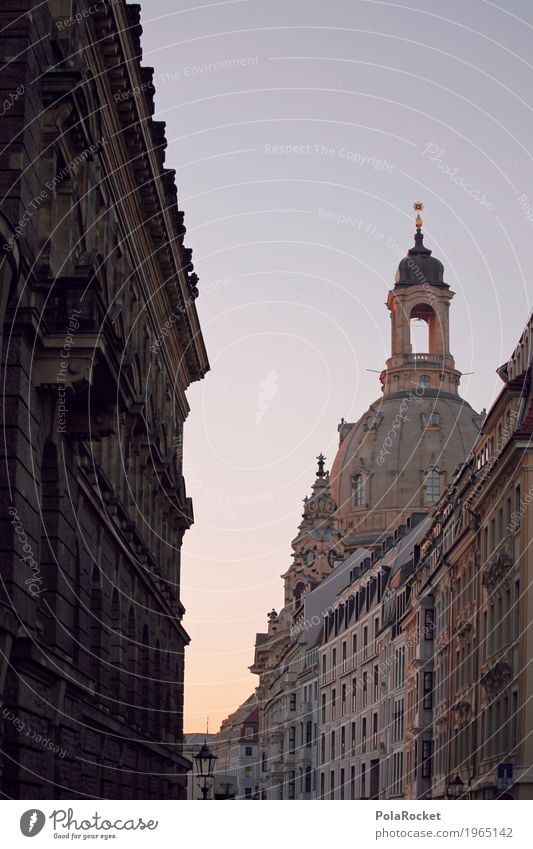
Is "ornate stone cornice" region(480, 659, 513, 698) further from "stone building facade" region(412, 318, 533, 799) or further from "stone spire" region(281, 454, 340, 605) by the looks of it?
"stone spire" region(281, 454, 340, 605)

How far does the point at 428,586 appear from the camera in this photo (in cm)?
7488

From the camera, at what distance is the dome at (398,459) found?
181625mm

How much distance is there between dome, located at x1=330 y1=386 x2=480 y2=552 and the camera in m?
182

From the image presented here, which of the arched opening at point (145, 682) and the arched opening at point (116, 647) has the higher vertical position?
the arched opening at point (145, 682)

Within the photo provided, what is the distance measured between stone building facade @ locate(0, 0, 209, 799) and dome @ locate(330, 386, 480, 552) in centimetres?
13194

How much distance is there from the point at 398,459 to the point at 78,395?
159 meters

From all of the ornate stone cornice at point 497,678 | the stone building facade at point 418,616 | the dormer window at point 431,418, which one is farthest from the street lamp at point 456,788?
the dormer window at point 431,418

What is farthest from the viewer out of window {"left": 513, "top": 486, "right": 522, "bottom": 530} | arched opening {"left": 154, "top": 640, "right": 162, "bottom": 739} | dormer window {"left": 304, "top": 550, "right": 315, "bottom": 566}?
dormer window {"left": 304, "top": 550, "right": 315, "bottom": 566}

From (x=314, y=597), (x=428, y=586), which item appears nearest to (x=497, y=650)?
(x=428, y=586)

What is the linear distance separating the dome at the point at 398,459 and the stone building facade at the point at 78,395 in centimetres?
13194

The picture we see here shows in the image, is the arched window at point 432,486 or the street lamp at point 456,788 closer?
the street lamp at point 456,788

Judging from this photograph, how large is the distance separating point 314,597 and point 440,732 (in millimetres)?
73659

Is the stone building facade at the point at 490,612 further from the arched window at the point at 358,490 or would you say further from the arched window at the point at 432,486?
the arched window at the point at 358,490

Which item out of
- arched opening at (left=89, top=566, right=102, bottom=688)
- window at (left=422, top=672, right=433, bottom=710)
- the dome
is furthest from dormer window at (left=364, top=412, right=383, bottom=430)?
arched opening at (left=89, top=566, right=102, bottom=688)
